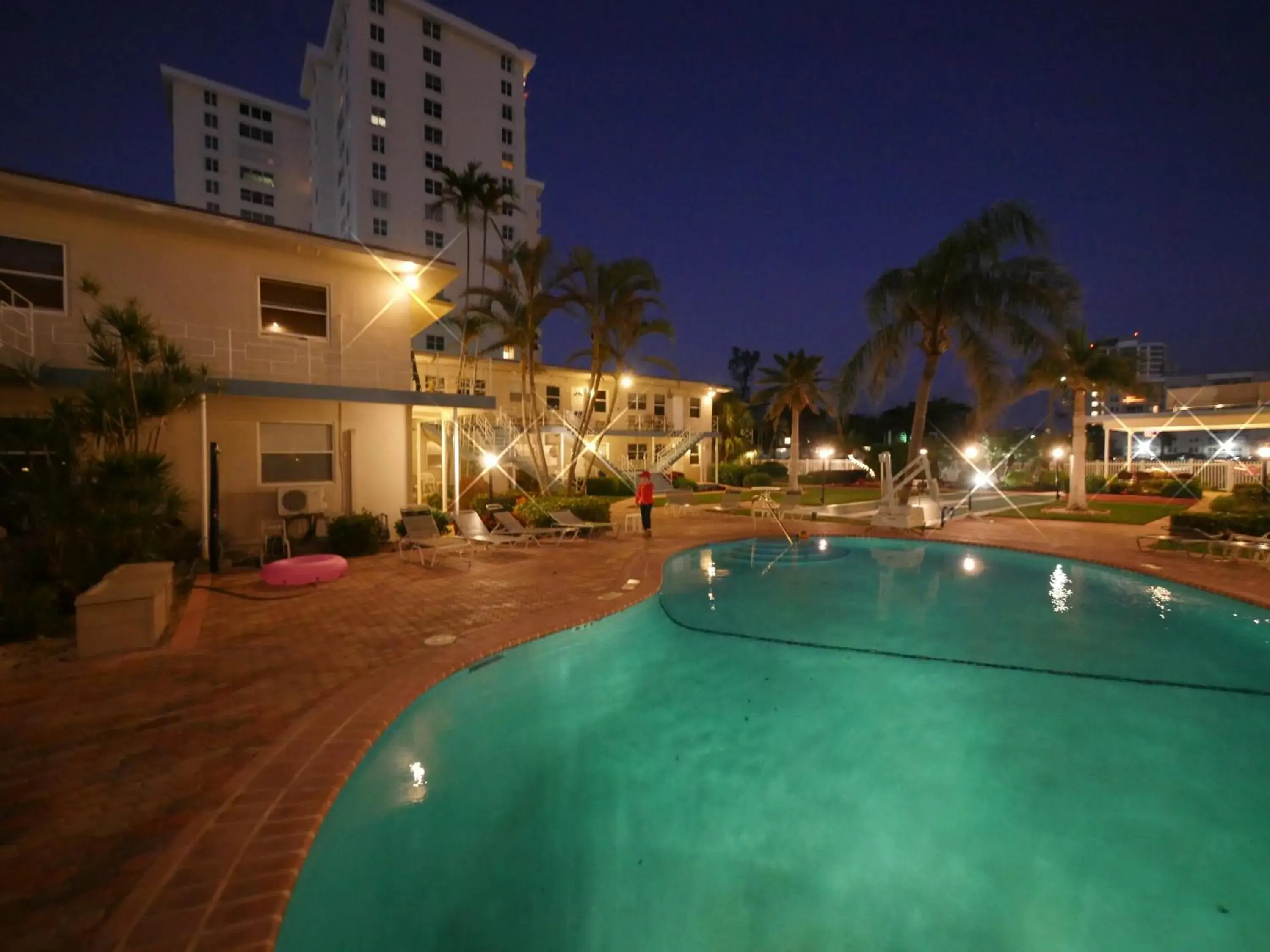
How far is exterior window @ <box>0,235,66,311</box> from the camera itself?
963 centimetres

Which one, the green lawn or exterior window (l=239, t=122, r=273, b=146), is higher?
exterior window (l=239, t=122, r=273, b=146)

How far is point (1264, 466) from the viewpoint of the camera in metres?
23.9

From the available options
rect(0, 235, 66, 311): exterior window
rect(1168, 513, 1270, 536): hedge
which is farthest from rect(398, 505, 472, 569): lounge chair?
rect(1168, 513, 1270, 536): hedge

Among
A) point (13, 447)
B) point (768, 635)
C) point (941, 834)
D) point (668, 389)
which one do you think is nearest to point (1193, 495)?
point (668, 389)

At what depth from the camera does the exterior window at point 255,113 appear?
209 ft

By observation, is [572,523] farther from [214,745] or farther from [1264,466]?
[1264,466]

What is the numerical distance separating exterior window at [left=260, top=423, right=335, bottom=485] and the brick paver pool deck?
3485 millimetres

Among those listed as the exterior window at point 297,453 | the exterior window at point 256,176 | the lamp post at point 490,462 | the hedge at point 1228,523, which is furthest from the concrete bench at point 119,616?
the exterior window at point 256,176

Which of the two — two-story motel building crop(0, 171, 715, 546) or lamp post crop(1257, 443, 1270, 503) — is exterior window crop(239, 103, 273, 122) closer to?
two-story motel building crop(0, 171, 715, 546)

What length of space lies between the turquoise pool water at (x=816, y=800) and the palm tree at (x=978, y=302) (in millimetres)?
11219

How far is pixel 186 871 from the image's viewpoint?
3.09m

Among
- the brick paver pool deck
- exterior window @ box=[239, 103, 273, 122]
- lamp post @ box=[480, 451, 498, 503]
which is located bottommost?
the brick paver pool deck

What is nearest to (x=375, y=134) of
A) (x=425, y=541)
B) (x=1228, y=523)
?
(x=425, y=541)

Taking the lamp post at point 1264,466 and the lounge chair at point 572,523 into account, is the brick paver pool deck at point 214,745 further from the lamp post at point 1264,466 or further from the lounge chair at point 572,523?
the lamp post at point 1264,466
